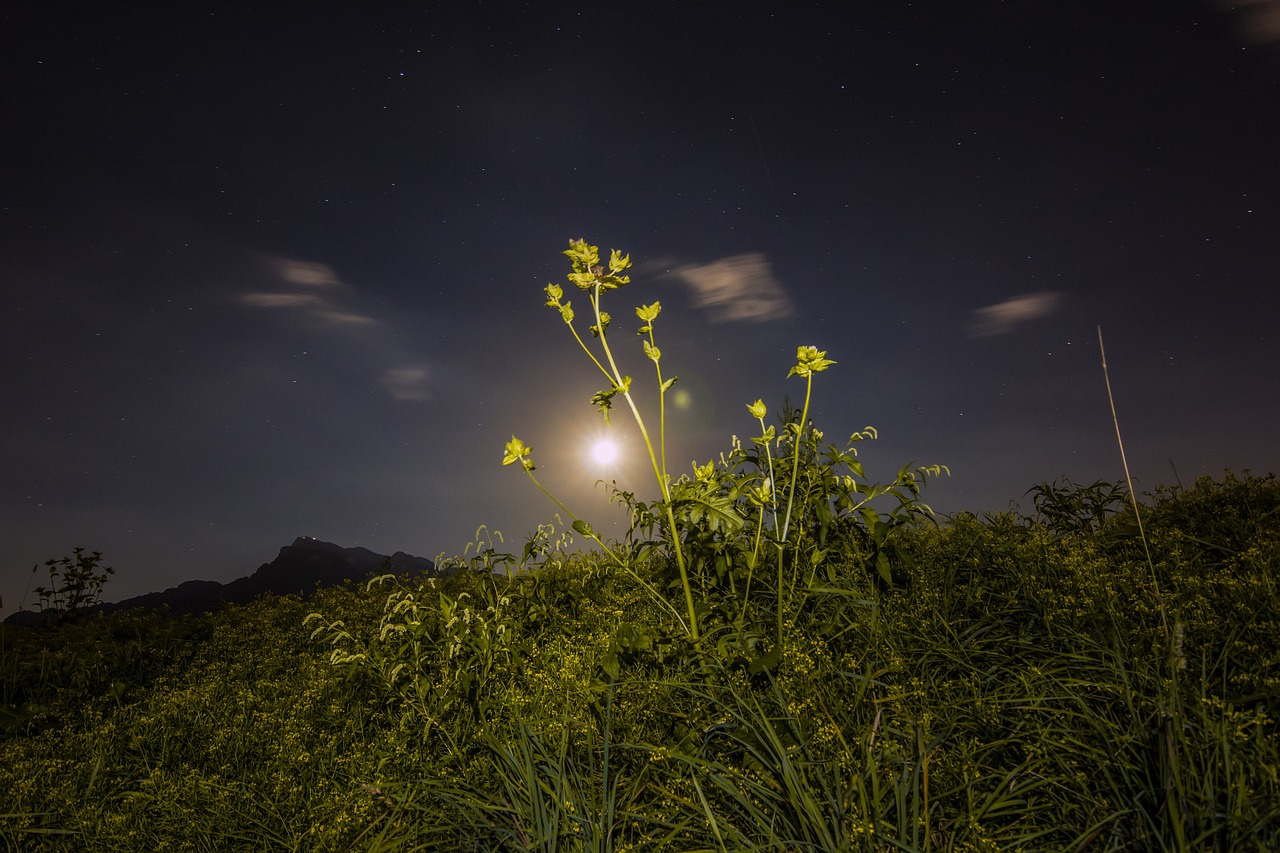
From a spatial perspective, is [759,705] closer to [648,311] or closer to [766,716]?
[766,716]

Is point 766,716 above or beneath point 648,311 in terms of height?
beneath

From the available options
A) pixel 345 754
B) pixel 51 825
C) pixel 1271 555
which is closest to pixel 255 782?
pixel 345 754

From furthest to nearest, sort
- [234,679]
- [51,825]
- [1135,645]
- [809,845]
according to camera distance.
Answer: [234,679] → [51,825] → [1135,645] → [809,845]

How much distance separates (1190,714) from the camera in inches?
71.4

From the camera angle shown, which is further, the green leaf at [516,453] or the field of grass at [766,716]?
the green leaf at [516,453]

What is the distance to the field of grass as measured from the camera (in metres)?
1.71

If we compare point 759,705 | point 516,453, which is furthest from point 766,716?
point 516,453

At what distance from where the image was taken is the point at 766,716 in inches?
85.6

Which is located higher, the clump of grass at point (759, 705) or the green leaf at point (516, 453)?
the green leaf at point (516, 453)

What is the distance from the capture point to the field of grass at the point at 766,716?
171cm

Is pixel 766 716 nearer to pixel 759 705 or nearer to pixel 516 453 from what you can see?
pixel 759 705

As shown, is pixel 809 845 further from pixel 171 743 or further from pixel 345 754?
pixel 171 743

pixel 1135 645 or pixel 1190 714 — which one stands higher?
pixel 1135 645

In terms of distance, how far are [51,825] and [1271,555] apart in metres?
5.47
